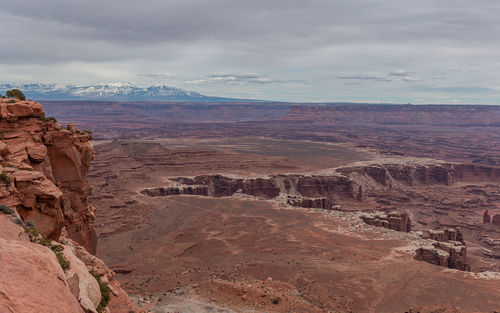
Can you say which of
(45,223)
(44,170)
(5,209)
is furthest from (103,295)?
(44,170)

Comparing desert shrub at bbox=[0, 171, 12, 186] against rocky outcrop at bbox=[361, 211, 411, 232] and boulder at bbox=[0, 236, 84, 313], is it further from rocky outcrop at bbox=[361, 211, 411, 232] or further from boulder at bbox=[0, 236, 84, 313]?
rocky outcrop at bbox=[361, 211, 411, 232]

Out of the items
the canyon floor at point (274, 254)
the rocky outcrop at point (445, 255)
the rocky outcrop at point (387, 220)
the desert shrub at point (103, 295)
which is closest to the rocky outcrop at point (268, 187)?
the canyon floor at point (274, 254)

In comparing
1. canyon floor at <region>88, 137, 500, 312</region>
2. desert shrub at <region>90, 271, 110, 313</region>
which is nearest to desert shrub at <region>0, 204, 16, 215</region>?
desert shrub at <region>90, 271, 110, 313</region>

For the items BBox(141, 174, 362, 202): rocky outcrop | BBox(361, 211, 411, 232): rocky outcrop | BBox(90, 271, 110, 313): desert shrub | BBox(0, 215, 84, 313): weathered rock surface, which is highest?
BBox(0, 215, 84, 313): weathered rock surface

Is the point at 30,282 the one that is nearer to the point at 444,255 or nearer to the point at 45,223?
the point at 45,223

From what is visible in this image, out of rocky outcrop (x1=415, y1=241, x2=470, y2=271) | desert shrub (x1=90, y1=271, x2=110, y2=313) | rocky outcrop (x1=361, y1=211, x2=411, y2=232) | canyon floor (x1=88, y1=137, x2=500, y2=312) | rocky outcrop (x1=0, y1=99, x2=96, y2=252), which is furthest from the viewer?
rocky outcrop (x1=361, y1=211, x2=411, y2=232)

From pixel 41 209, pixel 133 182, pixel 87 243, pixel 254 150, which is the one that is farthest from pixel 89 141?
pixel 254 150
